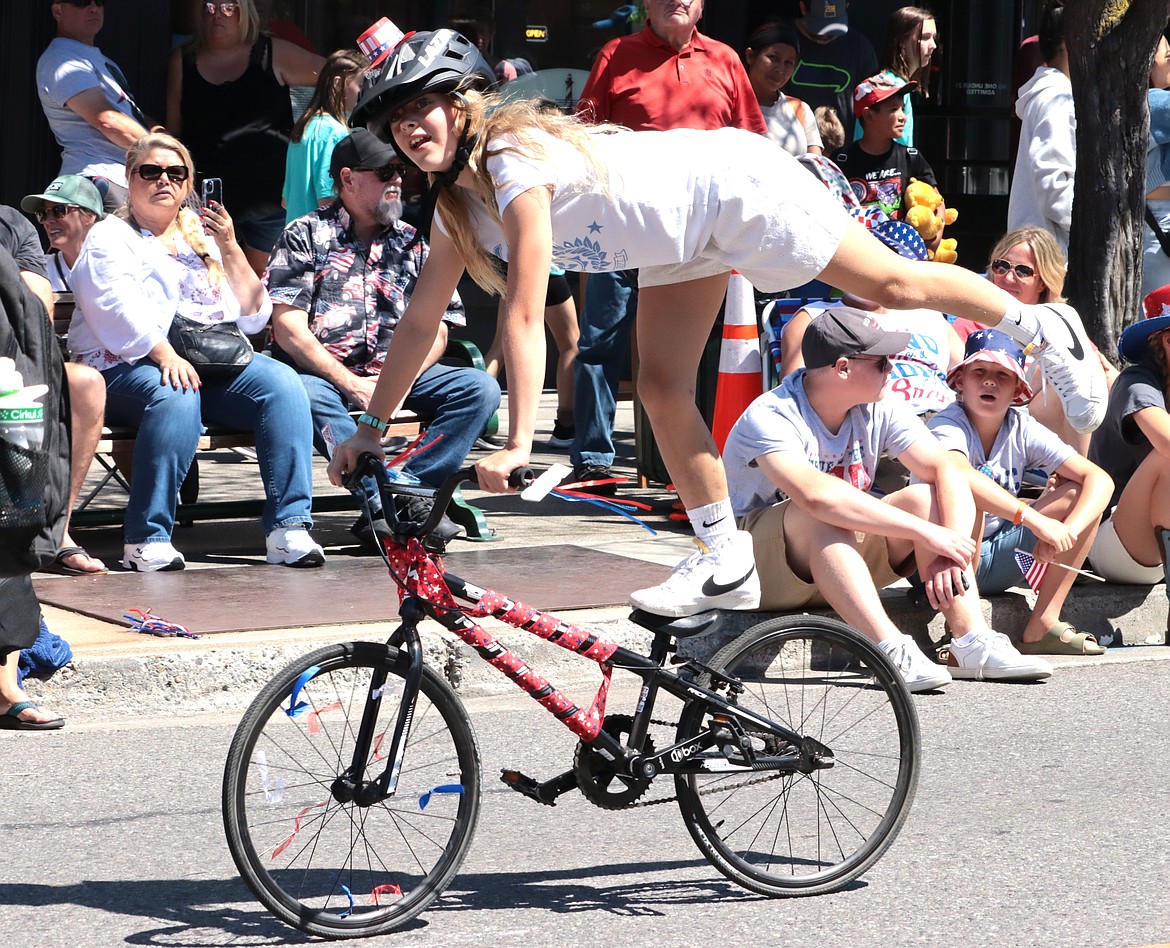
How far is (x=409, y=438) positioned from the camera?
793 centimetres

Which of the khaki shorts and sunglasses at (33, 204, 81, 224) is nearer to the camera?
the khaki shorts

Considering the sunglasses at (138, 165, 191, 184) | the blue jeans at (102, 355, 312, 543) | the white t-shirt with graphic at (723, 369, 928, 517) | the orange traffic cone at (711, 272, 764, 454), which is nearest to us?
the white t-shirt with graphic at (723, 369, 928, 517)

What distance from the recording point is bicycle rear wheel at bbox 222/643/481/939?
3797 mm

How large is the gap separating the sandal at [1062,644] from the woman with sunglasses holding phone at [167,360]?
2880 mm

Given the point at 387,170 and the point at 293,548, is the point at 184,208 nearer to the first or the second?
the point at 387,170

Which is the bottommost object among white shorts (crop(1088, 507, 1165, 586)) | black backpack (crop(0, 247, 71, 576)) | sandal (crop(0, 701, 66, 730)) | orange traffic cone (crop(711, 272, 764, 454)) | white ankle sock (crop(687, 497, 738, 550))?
sandal (crop(0, 701, 66, 730))

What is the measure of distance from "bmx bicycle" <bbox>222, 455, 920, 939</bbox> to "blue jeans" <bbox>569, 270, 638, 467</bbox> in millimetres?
4608

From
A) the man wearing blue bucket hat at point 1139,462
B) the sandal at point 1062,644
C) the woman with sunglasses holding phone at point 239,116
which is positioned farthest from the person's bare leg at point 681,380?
the woman with sunglasses holding phone at point 239,116

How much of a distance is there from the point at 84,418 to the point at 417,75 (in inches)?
133

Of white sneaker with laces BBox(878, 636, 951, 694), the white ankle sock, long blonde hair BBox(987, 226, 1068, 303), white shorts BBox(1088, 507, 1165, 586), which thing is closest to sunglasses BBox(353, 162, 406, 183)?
long blonde hair BBox(987, 226, 1068, 303)

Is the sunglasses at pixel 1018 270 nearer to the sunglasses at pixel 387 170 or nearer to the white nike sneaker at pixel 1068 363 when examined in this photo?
the white nike sneaker at pixel 1068 363

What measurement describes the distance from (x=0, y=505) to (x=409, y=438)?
4138 mm

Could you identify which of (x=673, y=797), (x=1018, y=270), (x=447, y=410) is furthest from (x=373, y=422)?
(x=1018, y=270)

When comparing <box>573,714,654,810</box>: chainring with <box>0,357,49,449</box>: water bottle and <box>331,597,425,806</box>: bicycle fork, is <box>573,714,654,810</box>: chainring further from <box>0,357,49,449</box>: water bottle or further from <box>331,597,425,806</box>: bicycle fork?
<box>0,357,49,449</box>: water bottle
